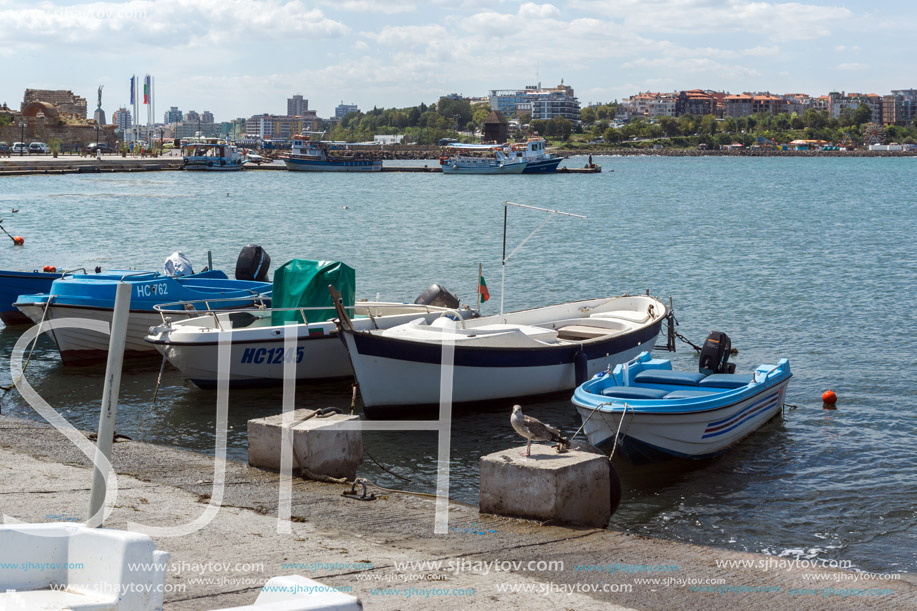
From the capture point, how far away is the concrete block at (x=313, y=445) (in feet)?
34.9

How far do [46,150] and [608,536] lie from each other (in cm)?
14407

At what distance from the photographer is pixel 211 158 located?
125062 mm

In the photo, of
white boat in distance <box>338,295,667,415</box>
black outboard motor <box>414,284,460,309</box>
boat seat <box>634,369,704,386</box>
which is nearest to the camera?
boat seat <box>634,369,704,386</box>

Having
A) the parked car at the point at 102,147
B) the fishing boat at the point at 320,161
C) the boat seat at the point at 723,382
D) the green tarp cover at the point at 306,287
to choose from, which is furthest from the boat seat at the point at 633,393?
the parked car at the point at 102,147

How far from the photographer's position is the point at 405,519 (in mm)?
9336

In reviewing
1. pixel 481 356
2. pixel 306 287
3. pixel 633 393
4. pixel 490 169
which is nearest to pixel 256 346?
pixel 306 287

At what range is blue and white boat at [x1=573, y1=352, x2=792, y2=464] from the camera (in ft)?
42.6

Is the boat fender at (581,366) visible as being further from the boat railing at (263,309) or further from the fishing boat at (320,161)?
the fishing boat at (320,161)

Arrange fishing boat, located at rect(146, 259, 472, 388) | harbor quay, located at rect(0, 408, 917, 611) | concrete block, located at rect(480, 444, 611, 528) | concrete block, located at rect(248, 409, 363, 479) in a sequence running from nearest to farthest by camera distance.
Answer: harbor quay, located at rect(0, 408, 917, 611), concrete block, located at rect(480, 444, 611, 528), concrete block, located at rect(248, 409, 363, 479), fishing boat, located at rect(146, 259, 472, 388)

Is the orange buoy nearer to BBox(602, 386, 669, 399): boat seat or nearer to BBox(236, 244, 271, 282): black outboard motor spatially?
BBox(602, 386, 669, 399): boat seat

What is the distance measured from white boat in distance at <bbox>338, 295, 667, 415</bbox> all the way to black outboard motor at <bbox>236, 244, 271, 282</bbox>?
7.61 metres

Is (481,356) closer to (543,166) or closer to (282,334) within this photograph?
(282,334)

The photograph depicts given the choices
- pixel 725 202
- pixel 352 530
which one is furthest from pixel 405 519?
pixel 725 202

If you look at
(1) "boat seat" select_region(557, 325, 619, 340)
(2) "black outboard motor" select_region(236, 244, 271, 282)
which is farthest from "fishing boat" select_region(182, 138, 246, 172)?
(1) "boat seat" select_region(557, 325, 619, 340)
